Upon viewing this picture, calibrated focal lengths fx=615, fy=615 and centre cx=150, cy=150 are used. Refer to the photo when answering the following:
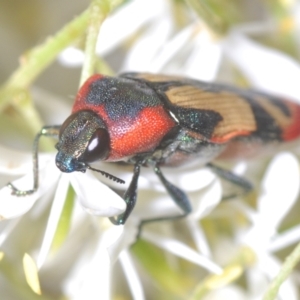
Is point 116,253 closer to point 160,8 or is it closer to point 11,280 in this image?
point 11,280

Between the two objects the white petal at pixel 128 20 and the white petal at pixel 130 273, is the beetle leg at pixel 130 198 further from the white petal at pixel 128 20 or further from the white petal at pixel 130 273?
the white petal at pixel 128 20

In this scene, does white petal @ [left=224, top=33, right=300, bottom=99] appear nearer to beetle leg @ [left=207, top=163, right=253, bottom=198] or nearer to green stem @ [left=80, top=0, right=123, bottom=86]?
beetle leg @ [left=207, top=163, right=253, bottom=198]

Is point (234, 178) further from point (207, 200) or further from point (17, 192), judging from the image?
point (17, 192)

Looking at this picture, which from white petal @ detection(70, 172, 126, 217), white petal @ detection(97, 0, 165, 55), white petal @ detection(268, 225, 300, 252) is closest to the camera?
white petal @ detection(70, 172, 126, 217)

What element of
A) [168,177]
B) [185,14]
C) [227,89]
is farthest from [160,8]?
[168,177]

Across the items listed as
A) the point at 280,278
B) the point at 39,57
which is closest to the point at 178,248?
the point at 280,278

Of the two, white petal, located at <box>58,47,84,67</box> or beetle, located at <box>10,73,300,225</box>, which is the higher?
white petal, located at <box>58,47,84,67</box>

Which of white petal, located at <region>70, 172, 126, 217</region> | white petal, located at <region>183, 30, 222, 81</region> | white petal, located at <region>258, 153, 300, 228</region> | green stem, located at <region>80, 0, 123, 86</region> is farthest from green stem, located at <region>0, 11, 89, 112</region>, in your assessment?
white petal, located at <region>258, 153, 300, 228</region>
